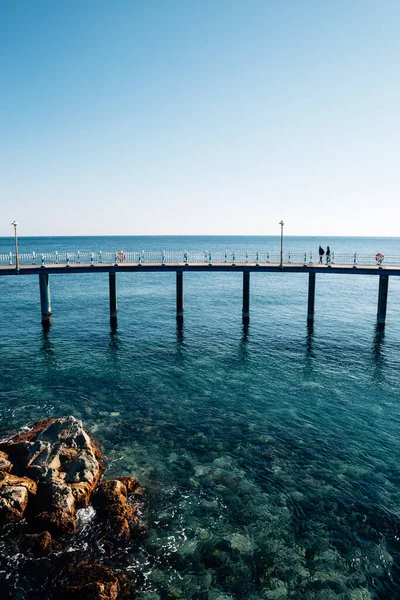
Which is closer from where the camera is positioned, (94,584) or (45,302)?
(94,584)

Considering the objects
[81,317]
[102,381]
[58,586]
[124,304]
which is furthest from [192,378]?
[124,304]

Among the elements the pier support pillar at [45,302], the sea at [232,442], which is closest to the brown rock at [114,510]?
the sea at [232,442]

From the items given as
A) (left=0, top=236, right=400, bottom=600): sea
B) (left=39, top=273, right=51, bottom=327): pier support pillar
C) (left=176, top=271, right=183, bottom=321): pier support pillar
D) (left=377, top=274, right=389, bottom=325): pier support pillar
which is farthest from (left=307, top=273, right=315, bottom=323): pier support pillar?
(left=39, top=273, right=51, bottom=327): pier support pillar

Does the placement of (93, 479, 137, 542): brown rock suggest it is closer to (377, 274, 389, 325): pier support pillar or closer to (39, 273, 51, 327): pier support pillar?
(39, 273, 51, 327): pier support pillar

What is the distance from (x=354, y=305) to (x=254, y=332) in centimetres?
2293

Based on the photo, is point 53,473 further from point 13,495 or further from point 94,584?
point 94,584

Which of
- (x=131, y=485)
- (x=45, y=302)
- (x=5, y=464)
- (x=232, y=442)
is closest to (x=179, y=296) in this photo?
(x=45, y=302)

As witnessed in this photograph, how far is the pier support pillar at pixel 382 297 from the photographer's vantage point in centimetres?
3669

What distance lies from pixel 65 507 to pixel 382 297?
112 feet

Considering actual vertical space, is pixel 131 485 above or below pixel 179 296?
below

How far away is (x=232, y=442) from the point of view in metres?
17.7

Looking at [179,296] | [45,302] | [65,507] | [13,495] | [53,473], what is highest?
[179,296]

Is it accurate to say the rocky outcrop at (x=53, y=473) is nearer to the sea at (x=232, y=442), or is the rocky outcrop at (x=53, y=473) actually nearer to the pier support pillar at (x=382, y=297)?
the sea at (x=232, y=442)

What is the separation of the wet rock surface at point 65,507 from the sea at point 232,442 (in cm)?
32
